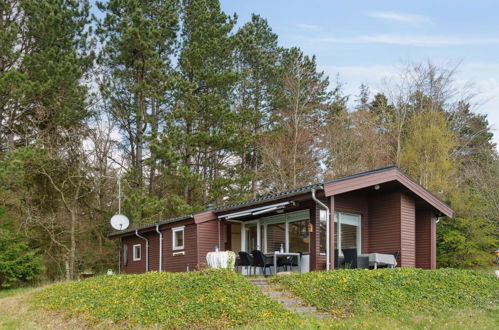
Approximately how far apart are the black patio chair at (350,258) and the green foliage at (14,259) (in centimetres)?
1259

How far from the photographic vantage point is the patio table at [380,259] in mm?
13086

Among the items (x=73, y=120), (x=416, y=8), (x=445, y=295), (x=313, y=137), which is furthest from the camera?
(x=313, y=137)

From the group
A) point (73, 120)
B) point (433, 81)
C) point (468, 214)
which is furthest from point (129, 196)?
point (433, 81)

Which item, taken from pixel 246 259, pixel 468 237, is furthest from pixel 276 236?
pixel 468 237

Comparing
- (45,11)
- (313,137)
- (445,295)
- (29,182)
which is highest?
(45,11)

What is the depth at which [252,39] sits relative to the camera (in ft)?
88.4

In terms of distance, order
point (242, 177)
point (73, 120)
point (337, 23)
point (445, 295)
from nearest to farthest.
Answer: point (445, 295), point (337, 23), point (73, 120), point (242, 177)

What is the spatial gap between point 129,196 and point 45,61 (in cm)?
633

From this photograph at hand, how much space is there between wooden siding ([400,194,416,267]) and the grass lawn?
2.88 metres

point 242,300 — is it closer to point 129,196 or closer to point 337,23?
point 337,23

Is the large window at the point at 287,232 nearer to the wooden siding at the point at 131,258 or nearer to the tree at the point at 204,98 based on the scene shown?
the wooden siding at the point at 131,258

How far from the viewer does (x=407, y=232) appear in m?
14.6

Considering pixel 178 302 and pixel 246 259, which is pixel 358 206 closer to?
pixel 246 259

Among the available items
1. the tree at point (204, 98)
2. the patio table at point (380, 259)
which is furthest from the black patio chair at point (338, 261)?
the tree at point (204, 98)
